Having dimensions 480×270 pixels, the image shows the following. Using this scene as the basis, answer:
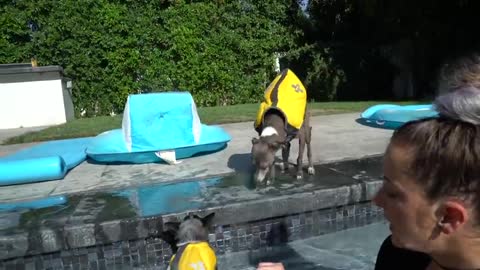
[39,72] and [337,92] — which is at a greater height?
[39,72]

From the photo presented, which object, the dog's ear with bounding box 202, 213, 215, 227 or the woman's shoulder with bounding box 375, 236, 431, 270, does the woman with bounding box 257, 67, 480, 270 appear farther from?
the dog's ear with bounding box 202, 213, 215, 227

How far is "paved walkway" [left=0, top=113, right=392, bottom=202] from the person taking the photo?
486 centimetres

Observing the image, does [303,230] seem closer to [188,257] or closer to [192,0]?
[188,257]

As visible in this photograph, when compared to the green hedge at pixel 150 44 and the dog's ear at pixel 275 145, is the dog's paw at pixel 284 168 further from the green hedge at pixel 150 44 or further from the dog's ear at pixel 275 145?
the green hedge at pixel 150 44

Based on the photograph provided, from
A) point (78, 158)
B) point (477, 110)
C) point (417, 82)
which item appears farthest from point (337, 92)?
point (477, 110)

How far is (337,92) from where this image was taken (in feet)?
56.6

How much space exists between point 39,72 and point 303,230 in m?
11.1

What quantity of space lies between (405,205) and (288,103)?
3.65 meters

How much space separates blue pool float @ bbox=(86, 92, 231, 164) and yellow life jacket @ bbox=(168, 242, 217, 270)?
3.33 meters

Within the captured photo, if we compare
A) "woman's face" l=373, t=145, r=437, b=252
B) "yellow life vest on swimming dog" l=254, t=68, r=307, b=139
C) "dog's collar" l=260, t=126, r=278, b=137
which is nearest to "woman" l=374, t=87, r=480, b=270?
"woman's face" l=373, t=145, r=437, b=252

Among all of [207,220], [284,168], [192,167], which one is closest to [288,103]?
[284,168]

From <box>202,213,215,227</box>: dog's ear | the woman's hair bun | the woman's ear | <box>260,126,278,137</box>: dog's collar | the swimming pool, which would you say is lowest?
the swimming pool

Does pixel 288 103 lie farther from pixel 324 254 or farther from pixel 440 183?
pixel 440 183

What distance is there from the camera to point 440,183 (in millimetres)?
999
